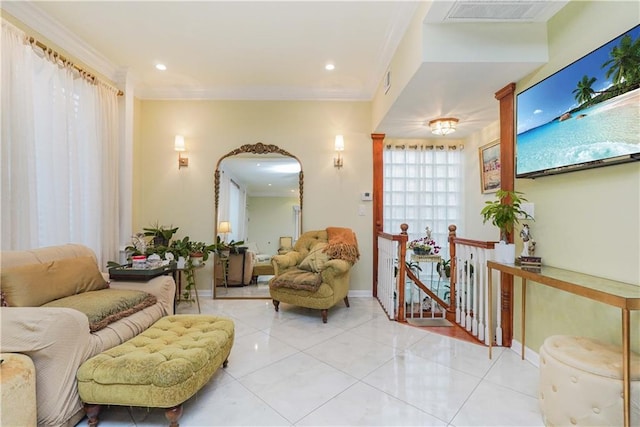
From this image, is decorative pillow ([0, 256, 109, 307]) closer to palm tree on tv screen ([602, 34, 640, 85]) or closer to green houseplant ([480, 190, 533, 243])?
green houseplant ([480, 190, 533, 243])

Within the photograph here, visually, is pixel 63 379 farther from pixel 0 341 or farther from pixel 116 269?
pixel 116 269

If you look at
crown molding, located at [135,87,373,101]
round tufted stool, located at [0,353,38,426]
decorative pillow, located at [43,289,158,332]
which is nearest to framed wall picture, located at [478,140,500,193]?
crown molding, located at [135,87,373,101]

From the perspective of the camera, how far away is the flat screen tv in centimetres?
150

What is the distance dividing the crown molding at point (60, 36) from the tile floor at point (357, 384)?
3.12 metres

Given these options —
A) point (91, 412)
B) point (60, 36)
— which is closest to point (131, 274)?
point (91, 412)

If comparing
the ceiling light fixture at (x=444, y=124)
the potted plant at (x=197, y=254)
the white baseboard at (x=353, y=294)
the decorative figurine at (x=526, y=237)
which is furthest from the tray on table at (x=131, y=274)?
the ceiling light fixture at (x=444, y=124)

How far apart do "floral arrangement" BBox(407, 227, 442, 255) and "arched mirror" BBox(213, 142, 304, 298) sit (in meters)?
1.59

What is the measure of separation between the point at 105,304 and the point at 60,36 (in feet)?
8.63

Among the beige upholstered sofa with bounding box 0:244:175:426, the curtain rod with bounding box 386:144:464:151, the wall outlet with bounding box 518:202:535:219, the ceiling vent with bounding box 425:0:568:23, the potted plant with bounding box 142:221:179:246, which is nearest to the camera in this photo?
the beige upholstered sofa with bounding box 0:244:175:426

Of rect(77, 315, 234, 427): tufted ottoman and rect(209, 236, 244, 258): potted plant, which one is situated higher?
rect(209, 236, 244, 258): potted plant

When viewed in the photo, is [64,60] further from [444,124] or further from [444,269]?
[444,269]

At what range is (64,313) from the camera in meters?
1.46

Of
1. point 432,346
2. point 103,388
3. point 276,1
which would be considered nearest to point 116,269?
point 103,388

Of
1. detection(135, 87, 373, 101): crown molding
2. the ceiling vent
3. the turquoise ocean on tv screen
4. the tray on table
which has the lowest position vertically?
the tray on table
